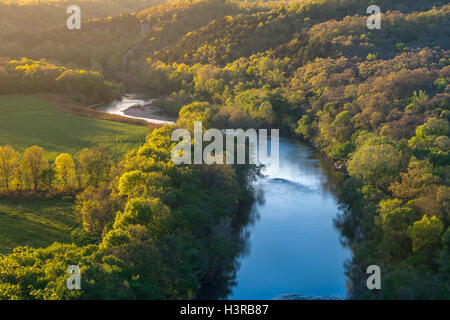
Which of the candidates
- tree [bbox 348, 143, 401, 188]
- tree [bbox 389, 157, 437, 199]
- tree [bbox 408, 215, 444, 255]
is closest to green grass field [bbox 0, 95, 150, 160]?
tree [bbox 348, 143, 401, 188]

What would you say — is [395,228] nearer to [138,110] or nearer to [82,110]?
[82,110]

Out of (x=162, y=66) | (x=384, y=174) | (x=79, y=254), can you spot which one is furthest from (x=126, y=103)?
(x=79, y=254)

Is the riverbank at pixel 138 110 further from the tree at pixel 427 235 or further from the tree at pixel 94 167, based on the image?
the tree at pixel 427 235

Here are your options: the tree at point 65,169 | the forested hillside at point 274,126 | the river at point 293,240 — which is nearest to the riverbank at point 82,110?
the forested hillside at point 274,126

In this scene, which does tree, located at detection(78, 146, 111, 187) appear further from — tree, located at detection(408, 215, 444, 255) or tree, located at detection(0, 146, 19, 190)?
tree, located at detection(408, 215, 444, 255)

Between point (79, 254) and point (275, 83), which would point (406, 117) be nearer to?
point (275, 83)
